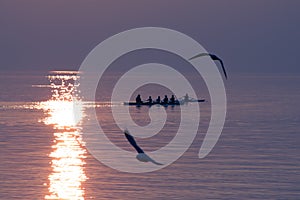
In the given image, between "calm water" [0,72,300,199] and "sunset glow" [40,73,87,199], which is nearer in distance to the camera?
"calm water" [0,72,300,199]

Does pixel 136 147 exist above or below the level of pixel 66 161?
below

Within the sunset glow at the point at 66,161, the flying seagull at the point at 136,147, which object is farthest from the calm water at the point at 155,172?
the flying seagull at the point at 136,147

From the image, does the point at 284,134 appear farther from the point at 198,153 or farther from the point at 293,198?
the point at 293,198

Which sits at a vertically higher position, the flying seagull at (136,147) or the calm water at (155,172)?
the calm water at (155,172)

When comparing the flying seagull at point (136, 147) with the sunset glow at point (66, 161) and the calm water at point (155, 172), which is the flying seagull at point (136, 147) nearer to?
the calm water at point (155, 172)

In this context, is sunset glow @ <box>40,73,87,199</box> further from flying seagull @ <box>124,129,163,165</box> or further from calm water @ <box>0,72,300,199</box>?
flying seagull @ <box>124,129,163,165</box>

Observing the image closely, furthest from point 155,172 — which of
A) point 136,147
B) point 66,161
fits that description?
point 136,147

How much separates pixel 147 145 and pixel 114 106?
109 feet

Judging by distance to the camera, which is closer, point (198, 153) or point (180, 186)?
point (180, 186)

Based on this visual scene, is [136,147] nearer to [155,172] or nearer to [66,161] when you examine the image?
[155,172]

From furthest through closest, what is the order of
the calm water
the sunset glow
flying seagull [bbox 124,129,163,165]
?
1. the sunset glow
2. the calm water
3. flying seagull [bbox 124,129,163,165]

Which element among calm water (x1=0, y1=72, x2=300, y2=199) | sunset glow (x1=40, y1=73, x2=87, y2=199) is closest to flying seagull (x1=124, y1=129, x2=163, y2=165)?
calm water (x1=0, y1=72, x2=300, y2=199)

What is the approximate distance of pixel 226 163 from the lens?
35250 millimetres

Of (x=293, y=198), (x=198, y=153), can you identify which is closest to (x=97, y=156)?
(x=198, y=153)
